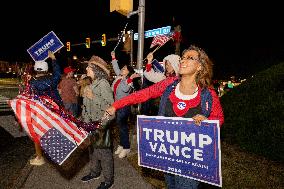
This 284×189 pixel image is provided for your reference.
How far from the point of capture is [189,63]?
3.35 meters

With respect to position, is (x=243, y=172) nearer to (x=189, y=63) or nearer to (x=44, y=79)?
(x=189, y=63)

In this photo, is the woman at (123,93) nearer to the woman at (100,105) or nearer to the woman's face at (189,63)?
the woman at (100,105)

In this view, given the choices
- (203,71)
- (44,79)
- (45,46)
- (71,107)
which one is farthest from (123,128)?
(203,71)

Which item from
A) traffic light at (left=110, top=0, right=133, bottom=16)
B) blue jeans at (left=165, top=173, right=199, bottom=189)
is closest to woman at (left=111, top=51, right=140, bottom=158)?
traffic light at (left=110, top=0, right=133, bottom=16)

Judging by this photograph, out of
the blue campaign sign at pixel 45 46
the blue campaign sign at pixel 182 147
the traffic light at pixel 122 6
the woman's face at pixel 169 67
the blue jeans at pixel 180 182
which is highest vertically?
the traffic light at pixel 122 6

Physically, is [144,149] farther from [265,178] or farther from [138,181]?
[265,178]

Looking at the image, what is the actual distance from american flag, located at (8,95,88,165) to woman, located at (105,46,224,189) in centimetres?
93

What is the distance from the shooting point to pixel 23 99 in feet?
14.6

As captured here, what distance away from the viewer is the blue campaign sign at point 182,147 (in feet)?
10.1

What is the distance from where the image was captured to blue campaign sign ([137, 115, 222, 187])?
307 centimetres

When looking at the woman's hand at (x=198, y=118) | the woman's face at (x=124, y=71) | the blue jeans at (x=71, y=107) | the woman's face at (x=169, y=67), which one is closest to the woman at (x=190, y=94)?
the woman's hand at (x=198, y=118)

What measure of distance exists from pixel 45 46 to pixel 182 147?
227 inches

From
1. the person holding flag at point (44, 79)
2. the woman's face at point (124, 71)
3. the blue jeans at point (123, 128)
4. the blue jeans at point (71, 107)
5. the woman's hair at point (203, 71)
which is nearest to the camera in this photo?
the woman's hair at point (203, 71)

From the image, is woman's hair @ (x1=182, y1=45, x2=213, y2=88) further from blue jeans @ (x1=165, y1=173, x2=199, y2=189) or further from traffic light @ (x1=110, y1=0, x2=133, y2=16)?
traffic light @ (x1=110, y1=0, x2=133, y2=16)
